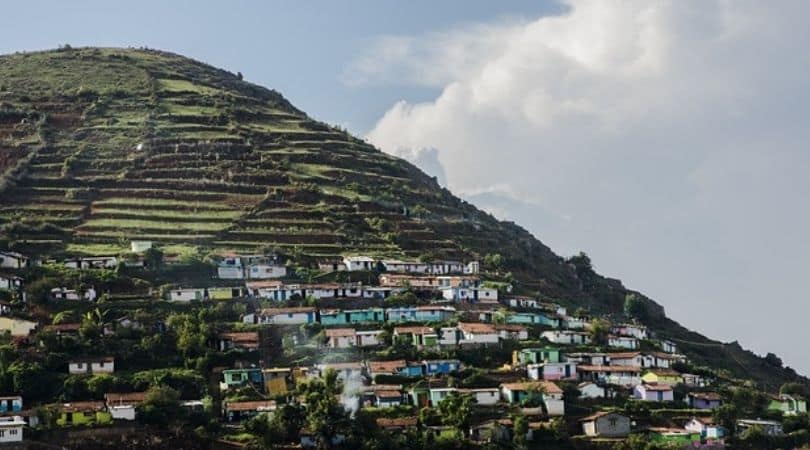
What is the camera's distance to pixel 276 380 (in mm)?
47625

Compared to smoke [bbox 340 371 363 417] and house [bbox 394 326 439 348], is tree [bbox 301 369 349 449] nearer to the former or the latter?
smoke [bbox 340 371 363 417]

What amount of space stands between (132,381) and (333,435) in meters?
8.80

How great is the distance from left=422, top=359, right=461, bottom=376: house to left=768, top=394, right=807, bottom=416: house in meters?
14.1

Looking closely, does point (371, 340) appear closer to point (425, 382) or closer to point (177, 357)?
point (425, 382)

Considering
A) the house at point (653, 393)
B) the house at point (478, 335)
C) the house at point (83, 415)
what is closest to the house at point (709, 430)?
the house at point (653, 393)

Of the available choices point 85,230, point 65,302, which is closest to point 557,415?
point 65,302

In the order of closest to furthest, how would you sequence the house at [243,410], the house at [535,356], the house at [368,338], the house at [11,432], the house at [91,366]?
1. the house at [11,432]
2. the house at [243,410]
3. the house at [91,366]
4. the house at [535,356]
5. the house at [368,338]

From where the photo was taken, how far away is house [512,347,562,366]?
50.9 meters

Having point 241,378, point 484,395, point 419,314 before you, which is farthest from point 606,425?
point 241,378

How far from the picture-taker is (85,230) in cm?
6291

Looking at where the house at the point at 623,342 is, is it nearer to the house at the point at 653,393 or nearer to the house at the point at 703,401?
the house at the point at 653,393

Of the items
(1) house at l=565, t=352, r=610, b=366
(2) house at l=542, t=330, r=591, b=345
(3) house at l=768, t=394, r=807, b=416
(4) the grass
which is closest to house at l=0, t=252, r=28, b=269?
(4) the grass

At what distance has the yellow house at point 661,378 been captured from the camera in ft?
167

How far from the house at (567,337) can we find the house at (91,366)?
66.0 feet
